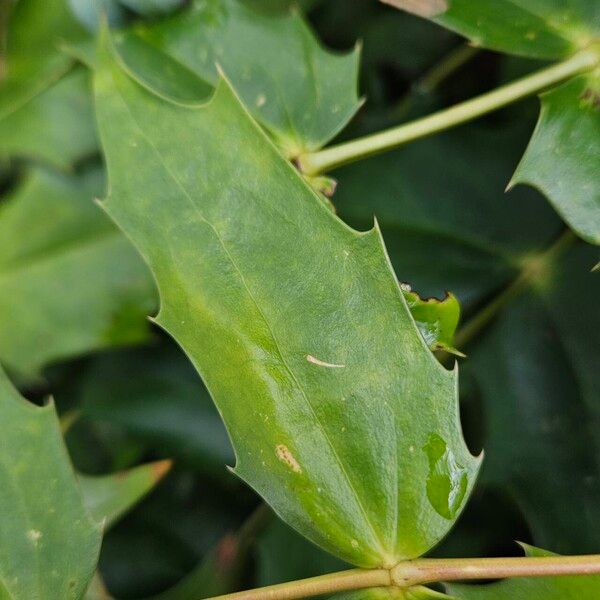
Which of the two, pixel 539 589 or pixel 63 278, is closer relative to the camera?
pixel 539 589

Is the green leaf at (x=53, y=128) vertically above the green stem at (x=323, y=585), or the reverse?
the green leaf at (x=53, y=128)

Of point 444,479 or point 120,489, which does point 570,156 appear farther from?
point 120,489

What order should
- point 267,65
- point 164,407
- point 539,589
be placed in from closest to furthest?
point 539,589 < point 267,65 < point 164,407

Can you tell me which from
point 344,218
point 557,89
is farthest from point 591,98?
point 344,218

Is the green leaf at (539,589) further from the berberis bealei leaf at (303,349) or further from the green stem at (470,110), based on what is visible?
the green stem at (470,110)

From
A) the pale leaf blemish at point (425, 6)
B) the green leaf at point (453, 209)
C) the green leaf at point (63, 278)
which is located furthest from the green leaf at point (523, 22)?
the green leaf at point (63, 278)

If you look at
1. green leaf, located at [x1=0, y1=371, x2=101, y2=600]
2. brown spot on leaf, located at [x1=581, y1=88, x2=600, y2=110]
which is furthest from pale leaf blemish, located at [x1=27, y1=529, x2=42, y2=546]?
brown spot on leaf, located at [x1=581, y1=88, x2=600, y2=110]
